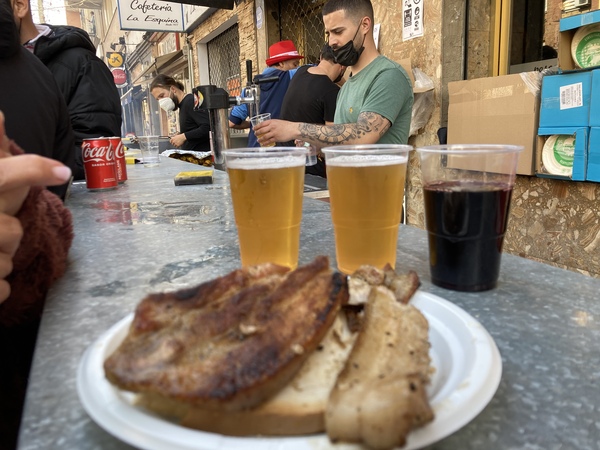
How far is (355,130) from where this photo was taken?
2.82 metres

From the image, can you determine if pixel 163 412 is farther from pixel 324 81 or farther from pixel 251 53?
pixel 251 53

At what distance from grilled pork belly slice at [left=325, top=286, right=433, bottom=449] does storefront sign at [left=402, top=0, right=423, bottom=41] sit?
13.5ft

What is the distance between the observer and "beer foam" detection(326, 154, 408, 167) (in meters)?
0.88

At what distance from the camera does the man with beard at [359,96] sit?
2.82 meters

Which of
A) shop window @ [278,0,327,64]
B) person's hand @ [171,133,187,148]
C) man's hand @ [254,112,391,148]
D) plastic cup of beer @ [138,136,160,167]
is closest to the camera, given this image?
man's hand @ [254,112,391,148]

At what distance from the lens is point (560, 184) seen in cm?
314

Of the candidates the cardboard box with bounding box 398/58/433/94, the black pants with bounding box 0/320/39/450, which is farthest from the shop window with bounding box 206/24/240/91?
the black pants with bounding box 0/320/39/450

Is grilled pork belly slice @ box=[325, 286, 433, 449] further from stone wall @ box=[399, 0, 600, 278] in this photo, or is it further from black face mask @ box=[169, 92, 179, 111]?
black face mask @ box=[169, 92, 179, 111]

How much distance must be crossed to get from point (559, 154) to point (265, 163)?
276 centimetres

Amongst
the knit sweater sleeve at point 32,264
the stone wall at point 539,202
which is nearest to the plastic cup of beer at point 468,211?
the knit sweater sleeve at point 32,264

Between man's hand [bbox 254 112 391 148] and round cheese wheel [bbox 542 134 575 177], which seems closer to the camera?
man's hand [bbox 254 112 391 148]

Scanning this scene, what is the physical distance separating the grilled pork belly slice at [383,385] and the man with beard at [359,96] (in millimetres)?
2144

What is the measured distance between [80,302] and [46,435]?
1.38ft

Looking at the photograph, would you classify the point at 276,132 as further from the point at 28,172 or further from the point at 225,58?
the point at 225,58
